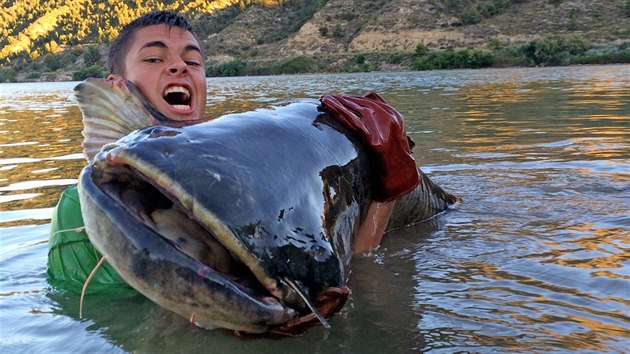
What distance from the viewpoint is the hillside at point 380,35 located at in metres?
44.5

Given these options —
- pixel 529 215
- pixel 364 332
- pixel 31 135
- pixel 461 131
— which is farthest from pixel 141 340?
pixel 31 135

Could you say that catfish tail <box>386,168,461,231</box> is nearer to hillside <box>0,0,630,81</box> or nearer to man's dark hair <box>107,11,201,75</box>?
man's dark hair <box>107,11,201,75</box>

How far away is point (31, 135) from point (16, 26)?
124029 mm

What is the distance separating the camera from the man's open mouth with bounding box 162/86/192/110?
3.16 m

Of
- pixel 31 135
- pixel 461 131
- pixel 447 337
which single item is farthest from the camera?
pixel 31 135

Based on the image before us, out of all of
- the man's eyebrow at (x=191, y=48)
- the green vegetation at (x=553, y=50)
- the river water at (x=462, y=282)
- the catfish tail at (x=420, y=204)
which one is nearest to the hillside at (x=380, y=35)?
the green vegetation at (x=553, y=50)

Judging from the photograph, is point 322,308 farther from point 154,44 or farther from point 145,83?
point 154,44

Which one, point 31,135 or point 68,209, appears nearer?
point 68,209

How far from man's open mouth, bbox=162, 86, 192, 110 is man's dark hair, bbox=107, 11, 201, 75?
11.0 inches

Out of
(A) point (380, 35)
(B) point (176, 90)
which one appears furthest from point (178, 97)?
(A) point (380, 35)

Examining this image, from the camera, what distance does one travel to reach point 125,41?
129 inches

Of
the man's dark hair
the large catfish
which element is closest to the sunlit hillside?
the man's dark hair

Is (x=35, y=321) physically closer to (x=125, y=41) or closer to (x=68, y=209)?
(x=68, y=209)

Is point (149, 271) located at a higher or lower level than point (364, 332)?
higher
